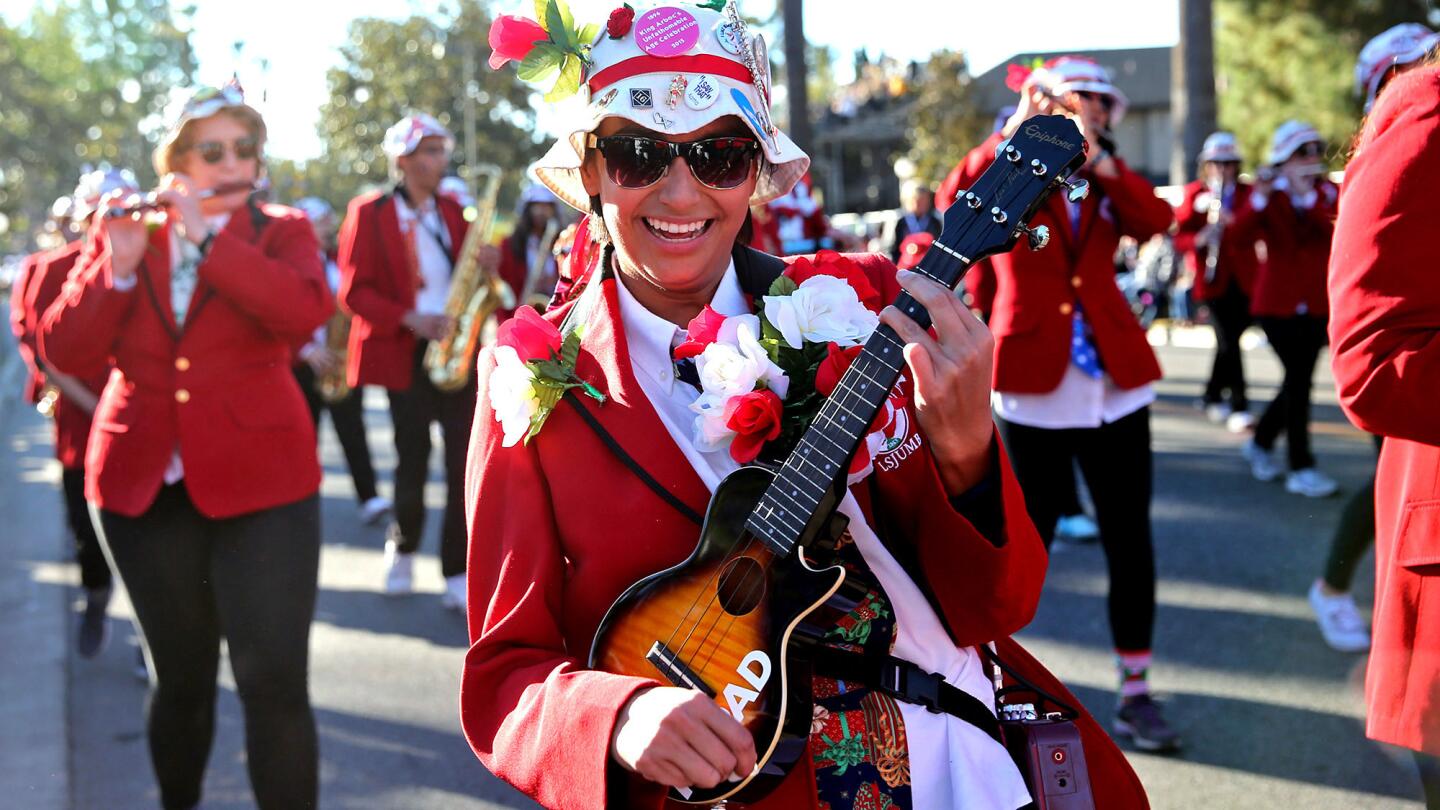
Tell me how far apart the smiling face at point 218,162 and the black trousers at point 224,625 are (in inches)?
34.1

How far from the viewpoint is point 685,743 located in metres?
1.68

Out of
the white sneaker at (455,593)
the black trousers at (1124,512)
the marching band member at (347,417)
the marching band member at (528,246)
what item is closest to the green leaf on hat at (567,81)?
the black trousers at (1124,512)

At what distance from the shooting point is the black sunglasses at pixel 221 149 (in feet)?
12.7

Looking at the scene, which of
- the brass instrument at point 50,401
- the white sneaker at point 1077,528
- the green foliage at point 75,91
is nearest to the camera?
the brass instrument at point 50,401

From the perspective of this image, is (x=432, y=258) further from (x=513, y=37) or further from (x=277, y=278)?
(x=513, y=37)

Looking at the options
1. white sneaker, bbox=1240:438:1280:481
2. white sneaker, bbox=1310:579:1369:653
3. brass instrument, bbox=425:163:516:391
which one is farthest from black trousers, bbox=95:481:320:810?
white sneaker, bbox=1240:438:1280:481

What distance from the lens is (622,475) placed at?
6.56 ft

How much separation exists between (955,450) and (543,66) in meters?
0.86

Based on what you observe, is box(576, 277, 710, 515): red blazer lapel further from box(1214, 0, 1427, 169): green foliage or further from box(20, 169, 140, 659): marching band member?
box(1214, 0, 1427, 169): green foliage

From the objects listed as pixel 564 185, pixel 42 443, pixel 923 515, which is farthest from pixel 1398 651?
pixel 42 443

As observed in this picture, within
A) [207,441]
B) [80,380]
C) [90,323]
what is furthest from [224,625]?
[80,380]

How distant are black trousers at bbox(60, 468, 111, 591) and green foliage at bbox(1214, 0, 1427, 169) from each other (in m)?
21.9

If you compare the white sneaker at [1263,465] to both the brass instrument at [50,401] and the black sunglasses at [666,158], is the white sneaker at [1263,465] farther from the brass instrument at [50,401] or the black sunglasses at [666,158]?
the black sunglasses at [666,158]

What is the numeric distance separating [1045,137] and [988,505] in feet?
1.66
